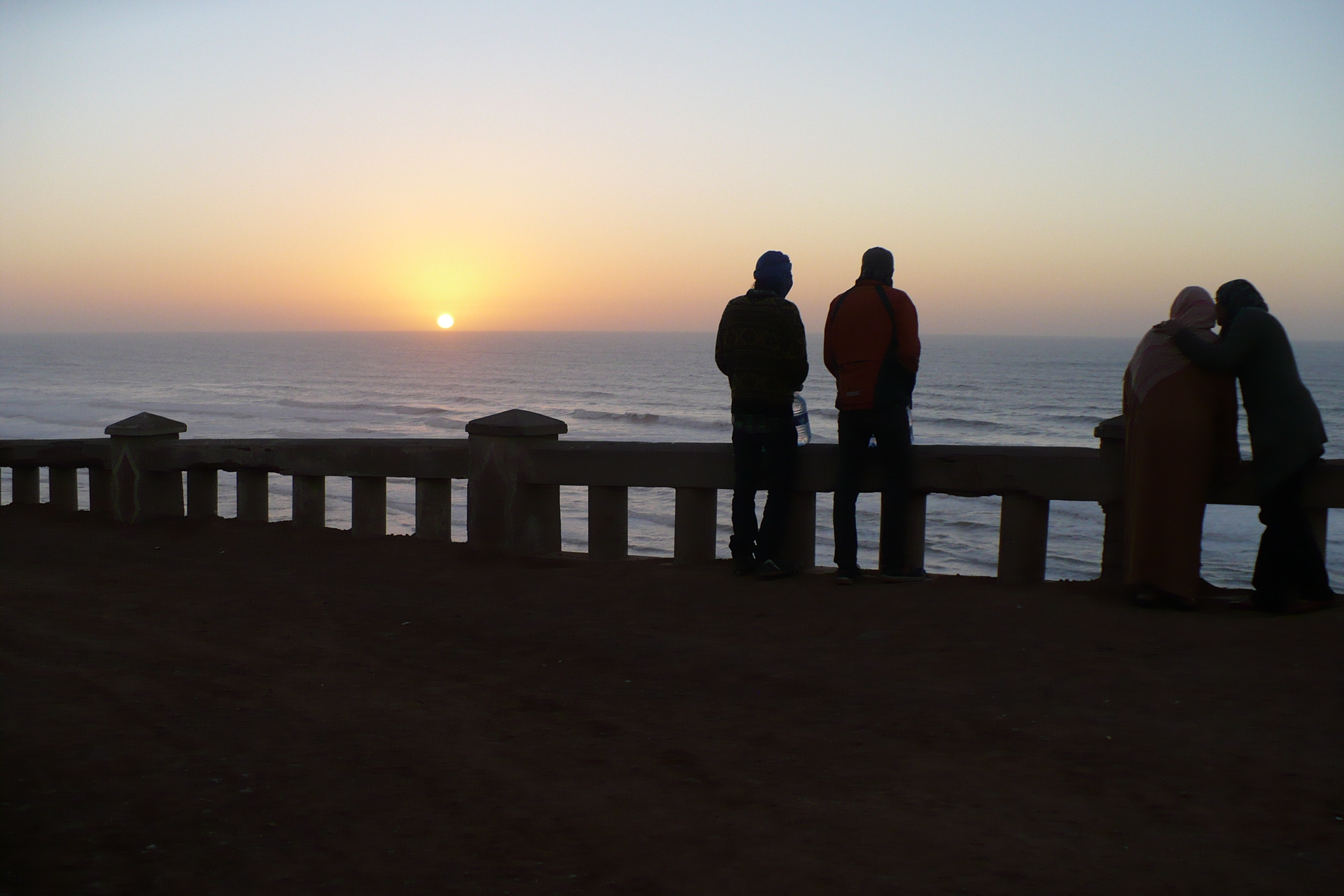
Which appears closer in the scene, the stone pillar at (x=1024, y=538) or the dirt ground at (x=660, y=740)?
the dirt ground at (x=660, y=740)

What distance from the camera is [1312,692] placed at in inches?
146

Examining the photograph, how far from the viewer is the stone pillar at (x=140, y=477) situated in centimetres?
686

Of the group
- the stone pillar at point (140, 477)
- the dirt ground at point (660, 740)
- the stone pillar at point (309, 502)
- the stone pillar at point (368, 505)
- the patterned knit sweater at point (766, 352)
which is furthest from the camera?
the stone pillar at point (140, 477)

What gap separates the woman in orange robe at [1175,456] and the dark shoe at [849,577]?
1307mm

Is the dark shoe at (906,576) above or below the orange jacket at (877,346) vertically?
below

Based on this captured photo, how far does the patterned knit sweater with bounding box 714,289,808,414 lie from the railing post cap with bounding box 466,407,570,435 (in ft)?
3.62

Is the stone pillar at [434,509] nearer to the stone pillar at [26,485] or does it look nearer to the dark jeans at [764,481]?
the dark jeans at [764,481]

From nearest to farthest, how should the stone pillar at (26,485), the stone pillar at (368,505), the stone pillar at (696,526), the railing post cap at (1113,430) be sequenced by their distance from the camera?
1. the railing post cap at (1113,430)
2. the stone pillar at (696,526)
3. the stone pillar at (368,505)
4. the stone pillar at (26,485)

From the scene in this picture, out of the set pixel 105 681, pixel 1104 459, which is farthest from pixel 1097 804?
pixel 105 681

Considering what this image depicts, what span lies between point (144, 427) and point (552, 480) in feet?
9.88

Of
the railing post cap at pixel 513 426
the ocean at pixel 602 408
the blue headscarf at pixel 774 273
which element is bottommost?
the ocean at pixel 602 408

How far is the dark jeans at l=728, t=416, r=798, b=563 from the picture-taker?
5465mm

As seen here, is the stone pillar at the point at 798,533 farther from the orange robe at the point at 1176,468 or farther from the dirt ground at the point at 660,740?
the orange robe at the point at 1176,468

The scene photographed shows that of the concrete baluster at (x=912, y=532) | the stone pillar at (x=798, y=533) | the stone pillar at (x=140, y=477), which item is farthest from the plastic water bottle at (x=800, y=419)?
the stone pillar at (x=140, y=477)
